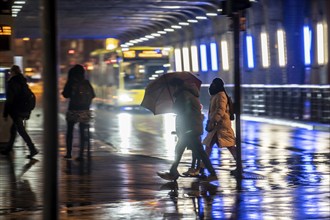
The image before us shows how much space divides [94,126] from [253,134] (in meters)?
6.44

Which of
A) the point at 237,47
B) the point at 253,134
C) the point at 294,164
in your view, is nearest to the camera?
the point at 237,47

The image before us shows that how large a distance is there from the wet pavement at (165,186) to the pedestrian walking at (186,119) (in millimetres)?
468

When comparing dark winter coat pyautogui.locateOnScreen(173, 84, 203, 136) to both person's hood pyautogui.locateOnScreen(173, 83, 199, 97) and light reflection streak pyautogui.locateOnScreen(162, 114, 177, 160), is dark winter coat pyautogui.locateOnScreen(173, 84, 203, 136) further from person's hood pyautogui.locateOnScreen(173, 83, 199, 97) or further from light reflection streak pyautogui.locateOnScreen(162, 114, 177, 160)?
light reflection streak pyautogui.locateOnScreen(162, 114, 177, 160)

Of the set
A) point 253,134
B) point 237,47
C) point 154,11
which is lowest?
point 253,134

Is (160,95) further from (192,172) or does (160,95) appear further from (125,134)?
(125,134)

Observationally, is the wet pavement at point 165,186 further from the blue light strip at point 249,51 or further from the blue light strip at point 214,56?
the blue light strip at point 214,56

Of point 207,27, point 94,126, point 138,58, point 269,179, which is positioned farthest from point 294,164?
point 207,27

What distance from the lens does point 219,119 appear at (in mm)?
13953

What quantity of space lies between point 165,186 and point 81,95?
14.3ft

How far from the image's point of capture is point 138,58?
4138 cm

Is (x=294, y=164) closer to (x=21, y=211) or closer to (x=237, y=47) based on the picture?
(x=237, y=47)

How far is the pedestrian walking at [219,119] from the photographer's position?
14.0 meters

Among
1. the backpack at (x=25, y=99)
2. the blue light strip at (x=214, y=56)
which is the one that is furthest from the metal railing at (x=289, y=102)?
the backpack at (x=25, y=99)

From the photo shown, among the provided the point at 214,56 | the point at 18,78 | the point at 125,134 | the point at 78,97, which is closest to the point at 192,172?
the point at 78,97
